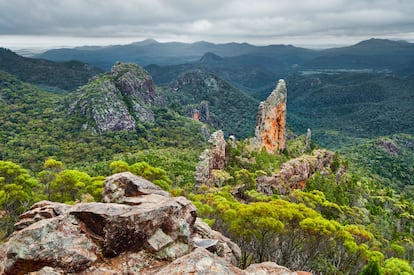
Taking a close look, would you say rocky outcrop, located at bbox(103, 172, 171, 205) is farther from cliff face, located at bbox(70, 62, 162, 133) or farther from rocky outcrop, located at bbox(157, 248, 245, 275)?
cliff face, located at bbox(70, 62, 162, 133)

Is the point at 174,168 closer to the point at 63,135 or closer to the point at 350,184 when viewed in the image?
the point at 350,184

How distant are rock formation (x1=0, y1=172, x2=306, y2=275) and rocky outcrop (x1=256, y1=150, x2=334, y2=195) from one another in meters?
34.8

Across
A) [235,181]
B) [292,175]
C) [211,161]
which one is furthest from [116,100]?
[292,175]

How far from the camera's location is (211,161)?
193 ft

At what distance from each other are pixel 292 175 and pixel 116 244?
4842cm

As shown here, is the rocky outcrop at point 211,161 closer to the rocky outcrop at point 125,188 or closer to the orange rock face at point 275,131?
the orange rock face at point 275,131

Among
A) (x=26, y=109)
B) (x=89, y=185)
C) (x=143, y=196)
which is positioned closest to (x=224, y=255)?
(x=143, y=196)

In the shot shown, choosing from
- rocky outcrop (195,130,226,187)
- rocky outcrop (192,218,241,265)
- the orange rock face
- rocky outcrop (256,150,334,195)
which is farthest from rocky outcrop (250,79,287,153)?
rocky outcrop (192,218,241,265)

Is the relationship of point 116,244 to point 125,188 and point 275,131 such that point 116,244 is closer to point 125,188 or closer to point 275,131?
point 125,188

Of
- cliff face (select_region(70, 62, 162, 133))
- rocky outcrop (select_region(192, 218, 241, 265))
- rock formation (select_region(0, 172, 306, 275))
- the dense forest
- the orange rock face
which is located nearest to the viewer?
rock formation (select_region(0, 172, 306, 275))

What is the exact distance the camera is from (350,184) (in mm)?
67188

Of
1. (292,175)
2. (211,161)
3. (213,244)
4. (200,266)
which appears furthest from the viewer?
(211,161)

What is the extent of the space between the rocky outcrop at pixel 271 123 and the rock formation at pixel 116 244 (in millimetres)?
60420

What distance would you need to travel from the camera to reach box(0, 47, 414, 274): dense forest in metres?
28.0
